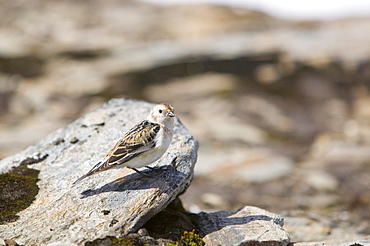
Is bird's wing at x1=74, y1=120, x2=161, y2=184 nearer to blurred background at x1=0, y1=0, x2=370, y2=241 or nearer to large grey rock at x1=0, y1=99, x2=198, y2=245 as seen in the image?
large grey rock at x1=0, y1=99, x2=198, y2=245

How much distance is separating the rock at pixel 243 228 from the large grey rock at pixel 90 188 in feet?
3.44

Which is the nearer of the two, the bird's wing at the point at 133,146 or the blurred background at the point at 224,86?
the bird's wing at the point at 133,146

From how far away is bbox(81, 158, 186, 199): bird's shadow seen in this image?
902cm

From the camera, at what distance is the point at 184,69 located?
31.3m

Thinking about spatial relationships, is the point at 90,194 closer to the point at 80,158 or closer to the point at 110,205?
the point at 110,205

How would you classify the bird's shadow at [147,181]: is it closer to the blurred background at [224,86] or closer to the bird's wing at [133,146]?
the bird's wing at [133,146]

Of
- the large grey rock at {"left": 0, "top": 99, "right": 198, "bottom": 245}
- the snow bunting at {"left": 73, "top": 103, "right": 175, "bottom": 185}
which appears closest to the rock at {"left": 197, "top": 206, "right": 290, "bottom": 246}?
the large grey rock at {"left": 0, "top": 99, "right": 198, "bottom": 245}

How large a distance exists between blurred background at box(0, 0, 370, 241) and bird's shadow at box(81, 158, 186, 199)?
7.72 m

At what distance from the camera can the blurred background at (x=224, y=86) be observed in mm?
19844

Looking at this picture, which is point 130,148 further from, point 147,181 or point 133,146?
point 147,181

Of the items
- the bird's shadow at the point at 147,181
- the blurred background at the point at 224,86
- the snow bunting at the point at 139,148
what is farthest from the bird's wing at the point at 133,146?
the blurred background at the point at 224,86

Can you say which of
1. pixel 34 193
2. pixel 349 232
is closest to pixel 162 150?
pixel 34 193

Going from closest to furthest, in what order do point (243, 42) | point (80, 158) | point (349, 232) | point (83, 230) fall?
point (83, 230) < point (80, 158) < point (349, 232) < point (243, 42)

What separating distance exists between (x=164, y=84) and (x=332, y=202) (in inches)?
651
